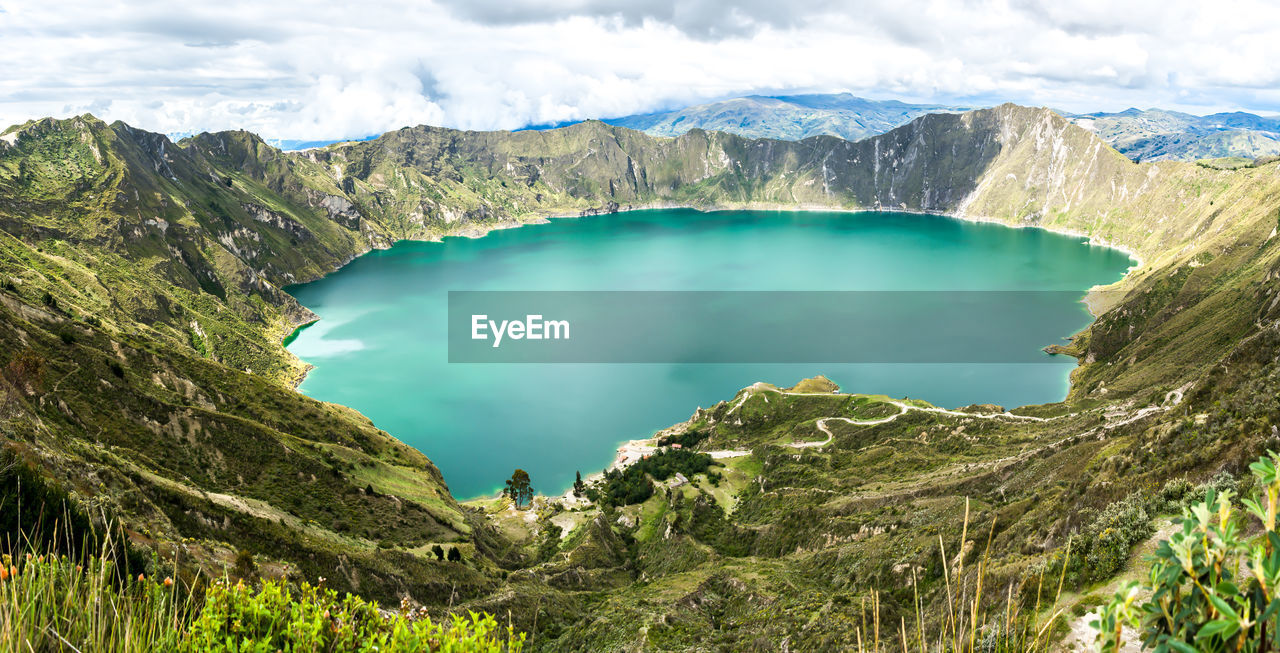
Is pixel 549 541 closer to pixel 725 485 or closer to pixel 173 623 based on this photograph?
pixel 725 485

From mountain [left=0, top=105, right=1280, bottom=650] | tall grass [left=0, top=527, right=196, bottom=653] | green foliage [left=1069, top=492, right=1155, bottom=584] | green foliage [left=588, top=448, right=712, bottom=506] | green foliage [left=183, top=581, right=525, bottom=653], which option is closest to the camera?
tall grass [left=0, top=527, right=196, bottom=653]

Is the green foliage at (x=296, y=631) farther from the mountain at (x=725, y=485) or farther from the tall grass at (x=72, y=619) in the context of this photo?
the mountain at (x=725, y=485)

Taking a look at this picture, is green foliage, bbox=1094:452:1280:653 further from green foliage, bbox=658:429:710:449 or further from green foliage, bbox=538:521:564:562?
green foliage, bbox=658:429:710:449

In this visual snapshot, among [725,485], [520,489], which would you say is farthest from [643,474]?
[520,489]

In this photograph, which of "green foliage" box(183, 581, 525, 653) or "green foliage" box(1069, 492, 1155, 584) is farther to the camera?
"green foliage" box(1069, 492, 1155, 584)

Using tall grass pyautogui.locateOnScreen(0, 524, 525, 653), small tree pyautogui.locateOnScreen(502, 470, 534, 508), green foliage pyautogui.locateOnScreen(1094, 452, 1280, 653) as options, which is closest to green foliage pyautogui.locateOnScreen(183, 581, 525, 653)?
tall grass pyautogui.locateOnScreen(0, 524, 525, 653)

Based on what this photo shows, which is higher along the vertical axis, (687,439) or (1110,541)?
(1110,541)

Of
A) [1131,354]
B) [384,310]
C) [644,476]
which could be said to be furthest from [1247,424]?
[384,310]

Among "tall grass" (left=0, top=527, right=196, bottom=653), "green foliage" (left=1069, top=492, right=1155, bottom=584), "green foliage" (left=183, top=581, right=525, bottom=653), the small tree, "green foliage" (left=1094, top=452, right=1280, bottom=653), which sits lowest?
the small tree
